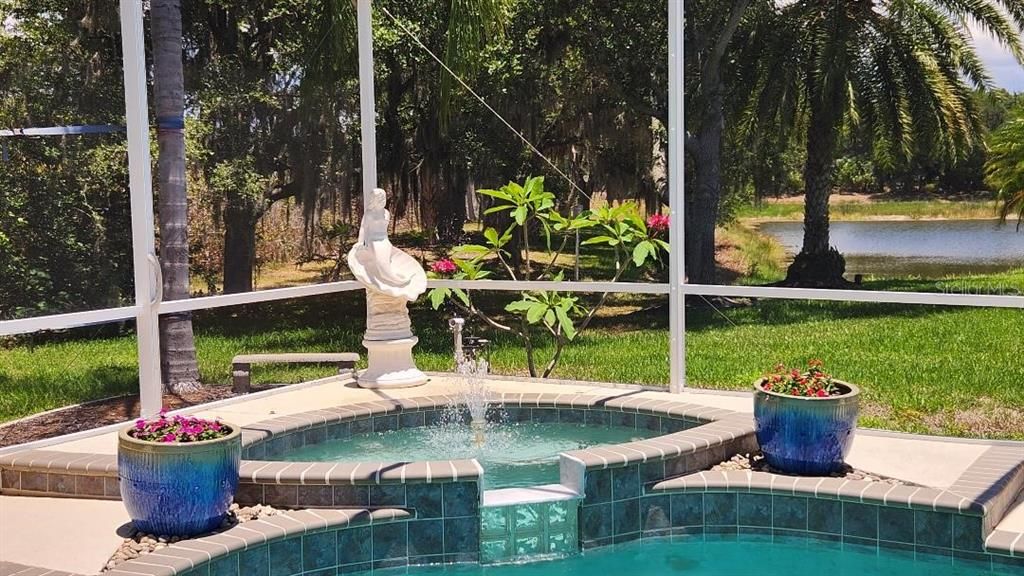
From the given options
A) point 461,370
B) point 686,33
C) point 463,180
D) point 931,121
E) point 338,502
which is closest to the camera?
point 338,502

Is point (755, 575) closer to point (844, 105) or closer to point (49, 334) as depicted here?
point (49, 334)

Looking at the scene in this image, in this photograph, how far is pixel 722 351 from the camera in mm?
10070

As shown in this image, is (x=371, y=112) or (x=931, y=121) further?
(x=931, y=121)

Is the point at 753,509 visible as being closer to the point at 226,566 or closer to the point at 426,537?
the point at 426,537

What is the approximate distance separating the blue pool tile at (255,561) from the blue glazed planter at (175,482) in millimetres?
226

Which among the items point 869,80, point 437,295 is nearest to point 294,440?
point 437,295

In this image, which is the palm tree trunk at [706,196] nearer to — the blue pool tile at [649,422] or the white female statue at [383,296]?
the white female statue at [383,296]

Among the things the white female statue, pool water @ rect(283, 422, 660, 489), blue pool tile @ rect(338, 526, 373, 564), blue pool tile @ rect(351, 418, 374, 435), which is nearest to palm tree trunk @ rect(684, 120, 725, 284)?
the white female statue

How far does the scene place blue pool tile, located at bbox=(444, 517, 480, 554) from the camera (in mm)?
4344

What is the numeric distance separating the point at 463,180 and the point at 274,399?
5.96m

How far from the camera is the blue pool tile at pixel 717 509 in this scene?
463 cm

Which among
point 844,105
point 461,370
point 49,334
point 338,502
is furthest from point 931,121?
point 49,334

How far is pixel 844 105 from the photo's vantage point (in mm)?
9094

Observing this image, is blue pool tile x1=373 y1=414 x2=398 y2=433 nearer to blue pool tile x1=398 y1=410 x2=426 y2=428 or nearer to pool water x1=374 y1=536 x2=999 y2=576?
blue pool tile x1=398 y1=410 x2=426 y2=428
